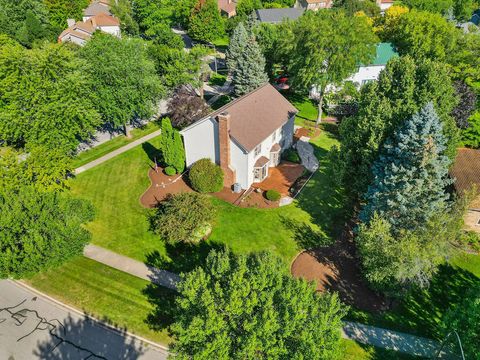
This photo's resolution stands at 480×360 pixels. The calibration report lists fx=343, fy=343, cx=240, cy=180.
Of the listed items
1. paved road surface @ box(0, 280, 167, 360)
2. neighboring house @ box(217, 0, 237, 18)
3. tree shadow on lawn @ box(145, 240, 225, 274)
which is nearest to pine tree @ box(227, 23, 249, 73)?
tree shadow on lawn @ box(145, 240, 225, 274)

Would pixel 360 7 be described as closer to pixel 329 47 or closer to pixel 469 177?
pixel 329 47

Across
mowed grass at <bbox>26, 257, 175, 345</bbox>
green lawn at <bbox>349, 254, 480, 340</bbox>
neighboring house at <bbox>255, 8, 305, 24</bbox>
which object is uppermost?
neighboring house at <bbox>255, 8, 305, 24</bbox>

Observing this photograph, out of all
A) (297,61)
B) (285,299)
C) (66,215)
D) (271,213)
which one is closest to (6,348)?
(66,215)

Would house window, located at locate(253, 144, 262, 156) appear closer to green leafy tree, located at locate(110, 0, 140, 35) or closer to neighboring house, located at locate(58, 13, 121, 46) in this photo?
neighboring house, located at locate(58, 13, 121, 46)

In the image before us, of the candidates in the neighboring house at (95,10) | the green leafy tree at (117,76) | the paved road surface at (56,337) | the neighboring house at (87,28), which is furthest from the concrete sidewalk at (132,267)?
the neighboring house at (95,10)

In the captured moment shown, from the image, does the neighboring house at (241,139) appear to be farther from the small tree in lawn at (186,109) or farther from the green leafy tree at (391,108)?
the green leafy tree at (391,108)

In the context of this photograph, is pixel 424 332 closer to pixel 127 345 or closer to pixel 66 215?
pixel 127 345
